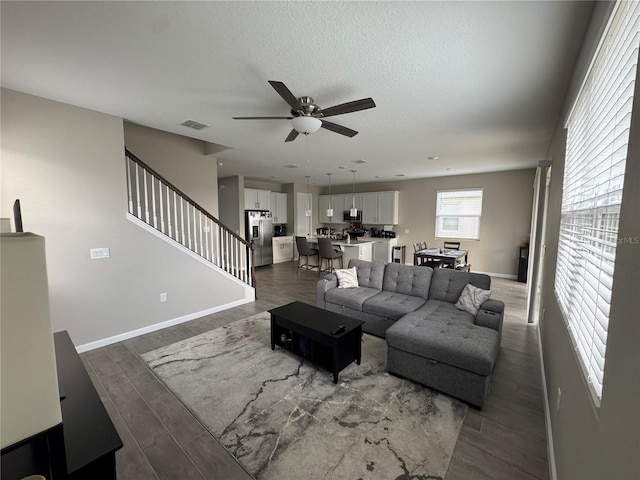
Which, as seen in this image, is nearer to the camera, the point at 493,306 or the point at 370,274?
the point at 493,306

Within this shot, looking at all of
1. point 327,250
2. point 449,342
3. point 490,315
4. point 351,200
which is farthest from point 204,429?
point 351,200

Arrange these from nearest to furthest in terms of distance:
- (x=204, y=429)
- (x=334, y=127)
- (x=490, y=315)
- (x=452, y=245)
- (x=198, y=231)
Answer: (x=204, y=429) < (x=490, y=315) < (x=334, y=127) < (x=198, y=231) < (x=452, y=245)

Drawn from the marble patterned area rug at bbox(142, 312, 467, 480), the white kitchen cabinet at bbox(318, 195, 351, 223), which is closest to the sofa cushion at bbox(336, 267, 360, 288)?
the marble patterned area rug at bbox(142, 312, 467, 480)

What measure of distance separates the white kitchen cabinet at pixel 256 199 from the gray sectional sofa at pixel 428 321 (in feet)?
15.2

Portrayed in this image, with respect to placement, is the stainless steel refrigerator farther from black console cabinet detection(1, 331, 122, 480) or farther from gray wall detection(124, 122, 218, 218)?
black console cabinet detection(1, 331, 122, 480)

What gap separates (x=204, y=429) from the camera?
197 cm

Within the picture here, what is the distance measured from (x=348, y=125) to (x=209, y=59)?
1833 mm

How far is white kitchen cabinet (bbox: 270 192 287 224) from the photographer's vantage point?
859 centimetres

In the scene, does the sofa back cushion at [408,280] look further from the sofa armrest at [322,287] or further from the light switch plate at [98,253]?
the light switch plate at [98,253]

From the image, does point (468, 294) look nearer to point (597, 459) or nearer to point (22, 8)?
point (597, 459)

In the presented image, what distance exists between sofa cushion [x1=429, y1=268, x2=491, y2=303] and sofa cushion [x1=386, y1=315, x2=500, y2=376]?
71 centimetres

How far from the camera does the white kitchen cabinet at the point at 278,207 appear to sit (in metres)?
8.59

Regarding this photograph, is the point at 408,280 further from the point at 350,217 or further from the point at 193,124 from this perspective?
the point at 350,217

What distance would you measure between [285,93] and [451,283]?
2838 mm
